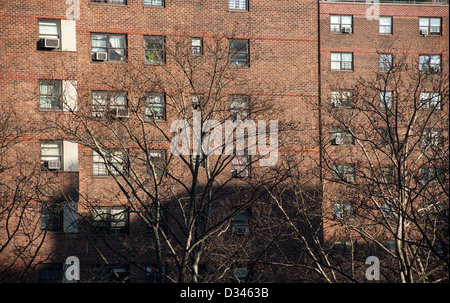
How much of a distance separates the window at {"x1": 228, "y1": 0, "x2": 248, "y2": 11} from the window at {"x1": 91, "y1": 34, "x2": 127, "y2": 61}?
5.70m

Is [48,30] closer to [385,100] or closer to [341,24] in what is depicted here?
[341,24]

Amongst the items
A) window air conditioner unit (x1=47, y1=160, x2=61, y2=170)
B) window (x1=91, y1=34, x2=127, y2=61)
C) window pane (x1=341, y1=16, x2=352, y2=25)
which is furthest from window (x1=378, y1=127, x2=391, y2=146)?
window air conditioner unit (x1=47, y1=160, x2=61, y2=170)

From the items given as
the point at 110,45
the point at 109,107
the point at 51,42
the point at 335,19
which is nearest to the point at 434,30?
the point at 335,19

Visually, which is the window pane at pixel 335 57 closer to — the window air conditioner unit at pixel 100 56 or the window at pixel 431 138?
the window at pixel 431 138

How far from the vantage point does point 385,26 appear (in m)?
32.0

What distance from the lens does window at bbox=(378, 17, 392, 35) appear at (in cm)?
3194

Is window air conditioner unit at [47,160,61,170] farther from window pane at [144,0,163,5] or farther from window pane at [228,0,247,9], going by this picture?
window pane at [228,0,247,9]

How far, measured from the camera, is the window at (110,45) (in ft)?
90.9

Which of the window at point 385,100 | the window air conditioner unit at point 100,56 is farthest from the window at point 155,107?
the window at point 385,100

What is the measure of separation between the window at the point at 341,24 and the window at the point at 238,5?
5583 millimetres

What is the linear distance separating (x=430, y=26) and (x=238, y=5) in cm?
1190

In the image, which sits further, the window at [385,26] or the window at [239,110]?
the window at [385,26]

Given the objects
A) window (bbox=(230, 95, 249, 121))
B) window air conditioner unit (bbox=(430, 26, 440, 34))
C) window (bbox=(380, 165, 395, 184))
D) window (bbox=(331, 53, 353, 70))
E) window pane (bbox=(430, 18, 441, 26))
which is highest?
window pane (bbox=(430, 18, 441, 26))
